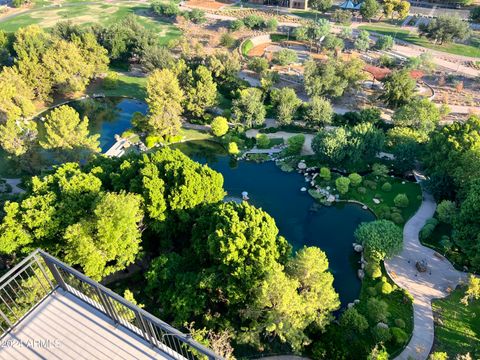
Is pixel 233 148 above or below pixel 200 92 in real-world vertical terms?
below

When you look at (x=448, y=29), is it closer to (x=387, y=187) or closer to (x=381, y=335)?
(x=387, y=187)

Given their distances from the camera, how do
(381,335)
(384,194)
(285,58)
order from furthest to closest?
(285,58), (384,194), (381,335)

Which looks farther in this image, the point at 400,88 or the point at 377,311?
the point at 400,88

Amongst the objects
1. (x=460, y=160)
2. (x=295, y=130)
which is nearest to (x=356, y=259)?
(x=460, y=160)

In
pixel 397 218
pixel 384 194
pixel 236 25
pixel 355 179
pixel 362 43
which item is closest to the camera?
pixel 397 218

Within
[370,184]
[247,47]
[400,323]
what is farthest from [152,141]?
[247,47]

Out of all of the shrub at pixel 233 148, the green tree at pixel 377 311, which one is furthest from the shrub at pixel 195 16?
the green tree at pixel 377 311
